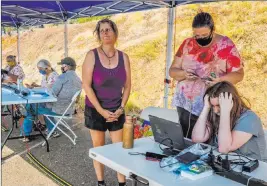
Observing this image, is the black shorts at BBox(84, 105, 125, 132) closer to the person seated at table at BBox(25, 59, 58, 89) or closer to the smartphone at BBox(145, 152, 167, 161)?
the smartphone at BBox(145, 152, 167, 161)

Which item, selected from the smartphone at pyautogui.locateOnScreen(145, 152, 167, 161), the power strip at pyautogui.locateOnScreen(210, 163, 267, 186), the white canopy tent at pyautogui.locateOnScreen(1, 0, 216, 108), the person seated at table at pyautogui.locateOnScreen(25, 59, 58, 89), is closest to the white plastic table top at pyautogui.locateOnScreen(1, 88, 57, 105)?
the person seated at table at pyautogui.locateOnScreen(25, 59, 58, 89)

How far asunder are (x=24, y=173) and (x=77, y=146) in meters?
1.05

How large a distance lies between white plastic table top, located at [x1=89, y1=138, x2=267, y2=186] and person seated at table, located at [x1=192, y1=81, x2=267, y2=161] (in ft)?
0.65

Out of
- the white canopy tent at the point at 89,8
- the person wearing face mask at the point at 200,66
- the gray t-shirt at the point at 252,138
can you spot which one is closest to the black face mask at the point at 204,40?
the person wearing face mask at the point at 200,66

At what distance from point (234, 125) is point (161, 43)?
9.81m

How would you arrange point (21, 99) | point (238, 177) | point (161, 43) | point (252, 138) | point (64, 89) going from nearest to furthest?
point (238, 177) < point (252, 138) < point (21, 99) < point (64, 89) < point (161, 43)

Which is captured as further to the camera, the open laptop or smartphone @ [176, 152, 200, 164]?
the open laptop

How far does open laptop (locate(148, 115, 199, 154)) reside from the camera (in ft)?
6.31

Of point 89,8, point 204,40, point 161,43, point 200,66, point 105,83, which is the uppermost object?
point 89,8

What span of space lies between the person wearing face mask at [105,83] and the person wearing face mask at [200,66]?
476mm

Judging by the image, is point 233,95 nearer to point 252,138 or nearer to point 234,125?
point 234,125

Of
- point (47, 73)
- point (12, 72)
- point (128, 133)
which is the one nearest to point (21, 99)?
point (47, 73)

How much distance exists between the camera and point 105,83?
104 inches

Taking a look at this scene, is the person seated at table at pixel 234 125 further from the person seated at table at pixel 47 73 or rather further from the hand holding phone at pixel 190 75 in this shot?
the person seated at table at pixel 47 73
